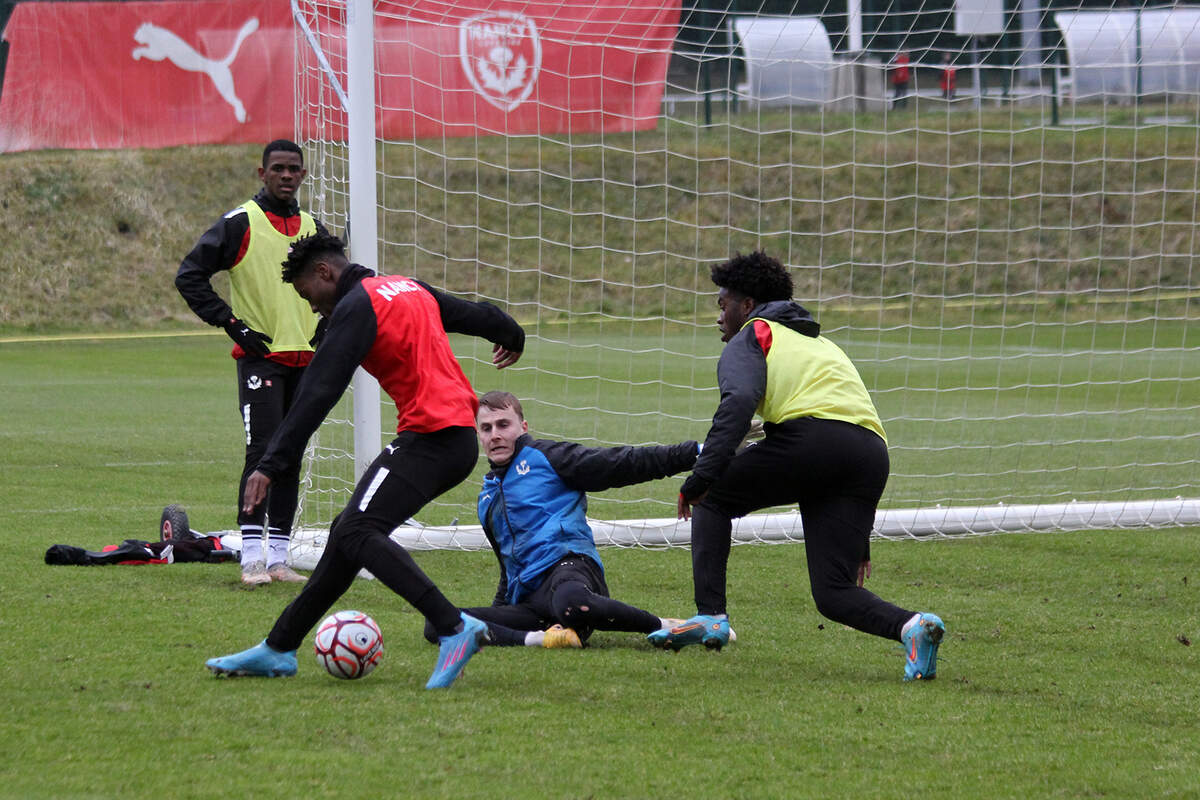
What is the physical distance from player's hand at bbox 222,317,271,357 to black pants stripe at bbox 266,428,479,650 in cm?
220

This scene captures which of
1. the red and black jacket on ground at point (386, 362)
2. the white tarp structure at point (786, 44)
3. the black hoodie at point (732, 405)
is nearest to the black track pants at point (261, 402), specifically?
the red and black jacket on ground at point (386, 362)

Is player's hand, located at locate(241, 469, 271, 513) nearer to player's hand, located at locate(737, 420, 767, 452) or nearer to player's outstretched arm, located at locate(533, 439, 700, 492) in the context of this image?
player's outstretched arm, located at locate(533, 439, 700, 492)

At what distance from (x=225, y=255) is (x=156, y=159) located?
894 inches

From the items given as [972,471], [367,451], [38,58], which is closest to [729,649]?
[367,451]

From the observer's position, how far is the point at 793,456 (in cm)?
558

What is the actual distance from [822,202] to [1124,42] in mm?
3723

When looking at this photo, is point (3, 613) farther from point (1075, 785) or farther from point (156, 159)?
point (156, 159)

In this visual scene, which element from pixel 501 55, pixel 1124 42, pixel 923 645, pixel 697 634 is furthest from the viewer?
pixel 1124 42

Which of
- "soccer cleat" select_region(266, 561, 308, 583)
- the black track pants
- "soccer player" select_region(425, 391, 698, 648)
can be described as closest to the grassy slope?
the black track pants

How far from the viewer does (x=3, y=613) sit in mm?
6316

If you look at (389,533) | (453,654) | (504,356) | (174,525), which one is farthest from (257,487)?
(174,525)

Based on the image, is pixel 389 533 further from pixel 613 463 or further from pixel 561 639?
pixel 613 463

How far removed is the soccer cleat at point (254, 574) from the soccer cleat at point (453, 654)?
2.34m

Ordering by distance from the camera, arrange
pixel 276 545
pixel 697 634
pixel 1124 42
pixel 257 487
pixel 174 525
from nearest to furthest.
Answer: pixel 257 487 < pixel 697 634 < pixel 276 545 < pixel 174 525 < pixel 1124 42
